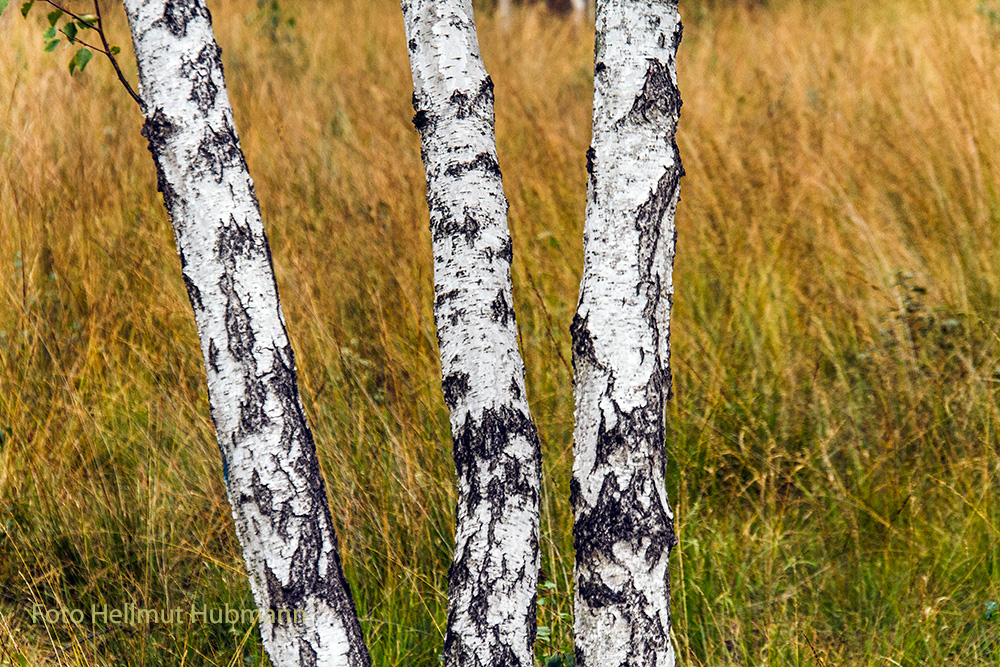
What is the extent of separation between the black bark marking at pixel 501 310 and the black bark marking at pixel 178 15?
0.64 metres

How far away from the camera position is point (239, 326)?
119 centimetres

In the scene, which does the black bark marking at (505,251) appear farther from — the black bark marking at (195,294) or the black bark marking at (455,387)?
the black bark marking at (195,294)

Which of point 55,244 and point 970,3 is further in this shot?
point 970,3

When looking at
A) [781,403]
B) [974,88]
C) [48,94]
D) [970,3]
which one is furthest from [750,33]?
[48,94]

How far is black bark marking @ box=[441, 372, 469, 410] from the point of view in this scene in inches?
49.3

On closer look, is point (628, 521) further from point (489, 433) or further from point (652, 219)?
point (652, 219)

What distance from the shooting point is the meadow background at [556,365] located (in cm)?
180

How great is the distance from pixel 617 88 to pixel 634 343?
0.39 metres

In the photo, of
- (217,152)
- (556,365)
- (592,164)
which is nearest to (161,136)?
(217,152)

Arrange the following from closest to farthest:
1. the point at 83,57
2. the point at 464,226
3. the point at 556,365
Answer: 1. the point at 464,226
2. the point at 83,57
3. the point at 556,365

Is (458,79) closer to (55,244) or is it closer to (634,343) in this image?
(634,343)

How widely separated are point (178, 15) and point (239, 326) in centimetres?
49

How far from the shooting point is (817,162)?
3266mm

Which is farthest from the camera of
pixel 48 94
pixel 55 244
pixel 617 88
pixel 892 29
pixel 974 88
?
pixel 892 29
